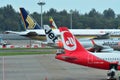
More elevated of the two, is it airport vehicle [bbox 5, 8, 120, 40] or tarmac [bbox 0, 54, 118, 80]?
airport vehicle [bbox 5, 8, 120, 40]

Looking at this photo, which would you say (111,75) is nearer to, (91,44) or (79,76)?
(79,76)

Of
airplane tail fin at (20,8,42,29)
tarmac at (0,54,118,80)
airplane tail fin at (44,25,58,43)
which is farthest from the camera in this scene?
airplane tail fin at (20,8,42,29)

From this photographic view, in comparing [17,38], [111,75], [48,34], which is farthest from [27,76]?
[17,38]

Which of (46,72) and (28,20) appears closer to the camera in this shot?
(46,72)

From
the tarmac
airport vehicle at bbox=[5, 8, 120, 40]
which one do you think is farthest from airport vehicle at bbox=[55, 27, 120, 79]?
airport vehicle at bbox=[5, 8, 120, 40]

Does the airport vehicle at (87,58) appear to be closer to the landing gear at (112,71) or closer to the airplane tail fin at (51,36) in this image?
the landing gear at (112,71)

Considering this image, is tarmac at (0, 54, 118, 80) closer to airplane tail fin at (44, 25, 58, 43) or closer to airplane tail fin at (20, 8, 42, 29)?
airplane tail fin at (44, 25, 58, 43)

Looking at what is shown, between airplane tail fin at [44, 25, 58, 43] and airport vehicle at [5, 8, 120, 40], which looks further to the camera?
airport vehicle at [5, 8, 120, 40]

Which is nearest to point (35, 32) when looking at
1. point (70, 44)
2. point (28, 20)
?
point (28, 20)

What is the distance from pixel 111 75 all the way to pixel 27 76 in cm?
812

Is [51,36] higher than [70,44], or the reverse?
[51,36]

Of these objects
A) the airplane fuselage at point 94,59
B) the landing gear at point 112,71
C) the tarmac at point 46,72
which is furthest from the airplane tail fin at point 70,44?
the landing gear at point 112,71

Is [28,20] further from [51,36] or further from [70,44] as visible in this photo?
[70,44]

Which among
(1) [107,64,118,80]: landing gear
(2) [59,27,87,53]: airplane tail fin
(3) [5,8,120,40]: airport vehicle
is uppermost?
(3) [5,8,120,40]: airport vehicle
